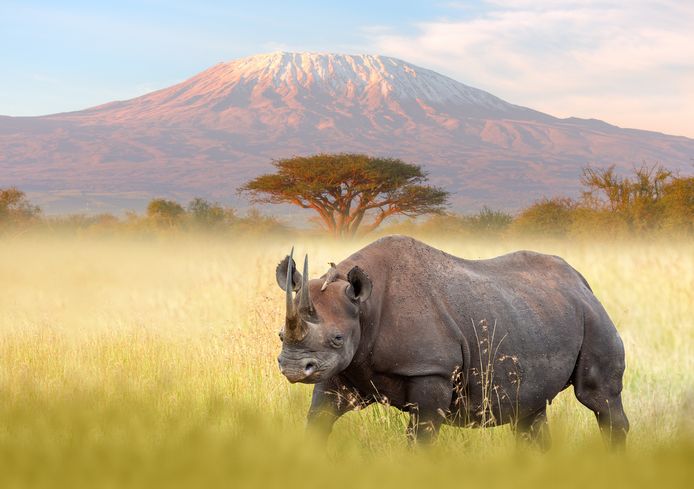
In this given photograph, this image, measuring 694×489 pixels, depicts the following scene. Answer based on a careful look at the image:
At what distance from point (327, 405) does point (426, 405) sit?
665mm

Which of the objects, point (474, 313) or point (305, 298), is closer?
point (305, 298)

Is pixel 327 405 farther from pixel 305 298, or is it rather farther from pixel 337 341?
pixel 305 298

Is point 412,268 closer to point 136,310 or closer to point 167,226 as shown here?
point 136,310

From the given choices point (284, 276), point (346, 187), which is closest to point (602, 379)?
point (284, 276)

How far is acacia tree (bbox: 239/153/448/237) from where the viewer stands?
48.2 m

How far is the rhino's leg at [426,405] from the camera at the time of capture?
579cm

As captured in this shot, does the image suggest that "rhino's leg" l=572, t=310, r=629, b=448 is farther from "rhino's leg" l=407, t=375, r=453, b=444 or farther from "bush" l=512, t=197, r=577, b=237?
"bush" l=512, t=197, r=577, b=237

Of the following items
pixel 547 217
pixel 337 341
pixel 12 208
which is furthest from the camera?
pixel 12 208

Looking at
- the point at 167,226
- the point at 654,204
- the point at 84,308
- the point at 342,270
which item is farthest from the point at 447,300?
the point at 167,226

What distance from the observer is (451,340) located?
19.7ft

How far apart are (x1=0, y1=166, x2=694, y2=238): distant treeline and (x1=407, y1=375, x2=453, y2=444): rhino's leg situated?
96.3 feet

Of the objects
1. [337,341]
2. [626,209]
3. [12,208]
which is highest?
[337,341]

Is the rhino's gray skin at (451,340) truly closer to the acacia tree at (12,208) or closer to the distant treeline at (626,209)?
the distant treeline at (626,209)

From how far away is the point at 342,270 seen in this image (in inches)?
231
